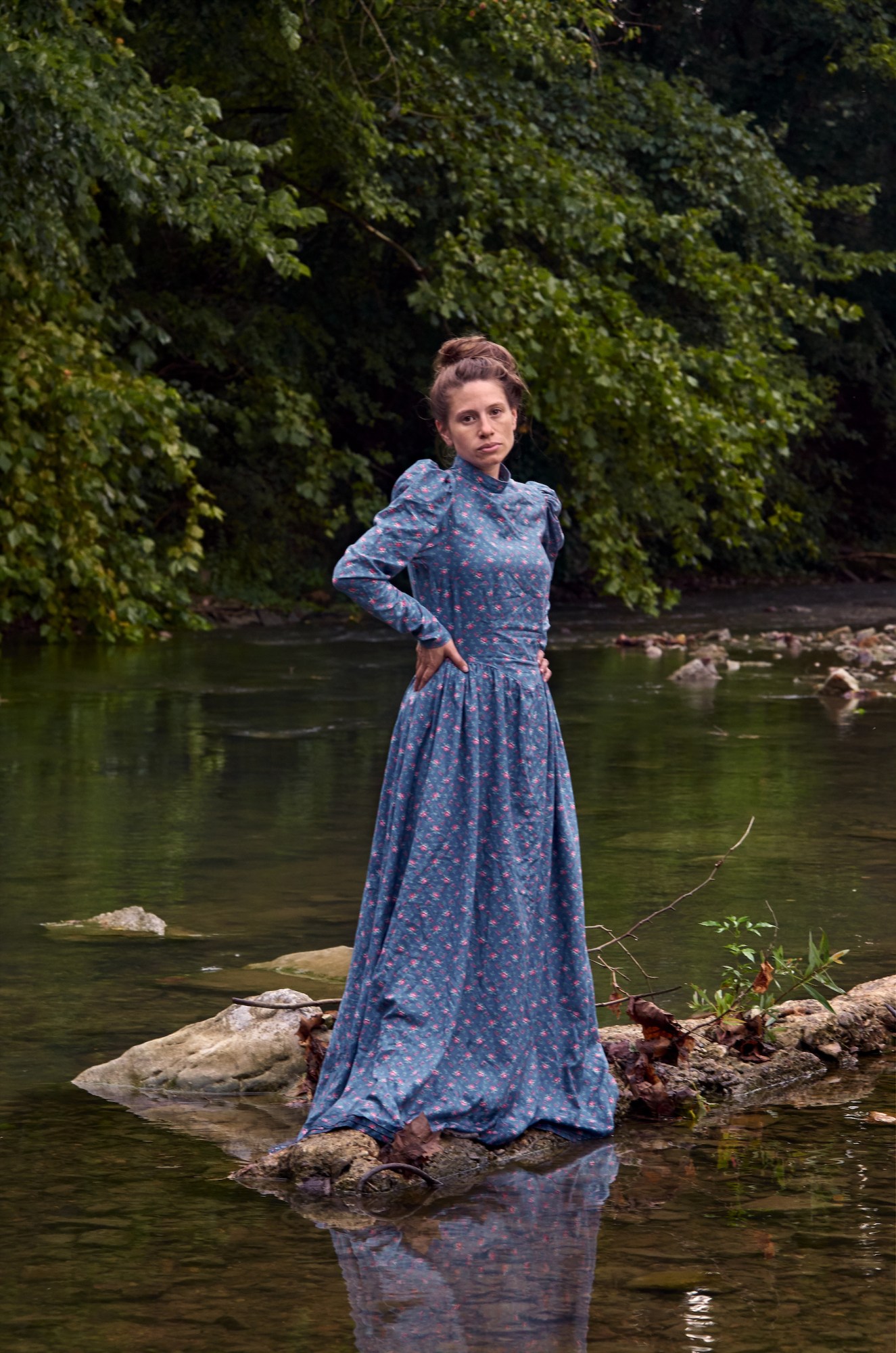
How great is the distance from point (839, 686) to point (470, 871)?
1046cm

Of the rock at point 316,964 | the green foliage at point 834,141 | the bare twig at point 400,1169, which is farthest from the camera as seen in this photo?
the green foliage at point 834,141

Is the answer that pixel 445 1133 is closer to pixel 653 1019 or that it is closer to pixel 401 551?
pixel 653 1019

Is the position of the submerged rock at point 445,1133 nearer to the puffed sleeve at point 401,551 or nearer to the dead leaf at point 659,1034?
the dead leaf at point 659,1034

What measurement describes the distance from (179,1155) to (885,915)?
3.17 m

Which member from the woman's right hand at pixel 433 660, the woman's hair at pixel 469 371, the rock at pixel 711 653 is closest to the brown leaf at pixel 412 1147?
the woman's right hand at pixel 433 660

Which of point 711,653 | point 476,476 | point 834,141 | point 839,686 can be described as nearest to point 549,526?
point 476,476

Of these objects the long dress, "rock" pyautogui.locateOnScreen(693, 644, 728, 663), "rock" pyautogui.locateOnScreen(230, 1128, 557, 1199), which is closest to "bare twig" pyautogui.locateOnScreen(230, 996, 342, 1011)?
the long dress

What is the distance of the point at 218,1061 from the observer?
15.8 feet

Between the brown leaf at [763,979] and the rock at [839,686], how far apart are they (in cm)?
957

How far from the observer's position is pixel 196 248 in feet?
67.7

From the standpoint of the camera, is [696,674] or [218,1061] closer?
[218,1061]

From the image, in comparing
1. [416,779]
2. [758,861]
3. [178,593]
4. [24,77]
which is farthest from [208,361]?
[416,779]

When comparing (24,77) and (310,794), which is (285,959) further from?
(24,77)

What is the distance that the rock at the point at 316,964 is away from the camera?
5.71 meters
